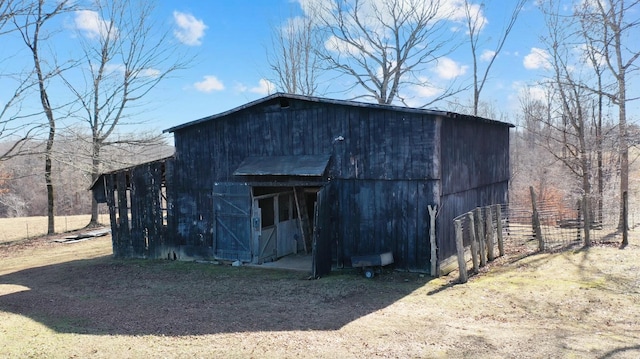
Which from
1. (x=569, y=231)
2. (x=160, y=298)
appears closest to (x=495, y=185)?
Result: (x=569, y=231)

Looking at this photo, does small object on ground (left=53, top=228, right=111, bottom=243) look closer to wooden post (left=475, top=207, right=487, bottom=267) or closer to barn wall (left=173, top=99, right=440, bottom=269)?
barn wall (left=173, top=99, right=440, bottom=269)

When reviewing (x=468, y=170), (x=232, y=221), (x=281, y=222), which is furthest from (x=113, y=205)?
(x=468, y=170)

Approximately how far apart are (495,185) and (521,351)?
34.9ft

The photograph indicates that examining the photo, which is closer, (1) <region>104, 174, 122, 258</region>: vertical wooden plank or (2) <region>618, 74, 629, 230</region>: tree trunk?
(2) <region>618, 74, 629, 230</region>: tree trunk

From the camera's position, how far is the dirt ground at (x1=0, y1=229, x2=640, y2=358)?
6707mm

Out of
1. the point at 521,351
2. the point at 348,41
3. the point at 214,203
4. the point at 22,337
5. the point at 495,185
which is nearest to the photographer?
the point at 521,351

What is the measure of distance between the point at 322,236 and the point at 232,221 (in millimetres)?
3323

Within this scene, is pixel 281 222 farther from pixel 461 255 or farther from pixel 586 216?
pixel 586 216

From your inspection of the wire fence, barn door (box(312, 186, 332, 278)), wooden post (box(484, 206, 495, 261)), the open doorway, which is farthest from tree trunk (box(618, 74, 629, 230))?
the open doorway

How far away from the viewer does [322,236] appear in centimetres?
1168

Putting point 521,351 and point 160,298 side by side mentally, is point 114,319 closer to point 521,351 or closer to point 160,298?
point 160,298

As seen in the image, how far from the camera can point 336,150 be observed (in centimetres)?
1215

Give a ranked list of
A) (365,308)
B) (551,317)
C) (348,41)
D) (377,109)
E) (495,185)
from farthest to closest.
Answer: (348,41), (495,185), (377,109), (365,308), (551,317)

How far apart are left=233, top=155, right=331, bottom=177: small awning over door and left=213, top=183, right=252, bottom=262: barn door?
2.29 ft
